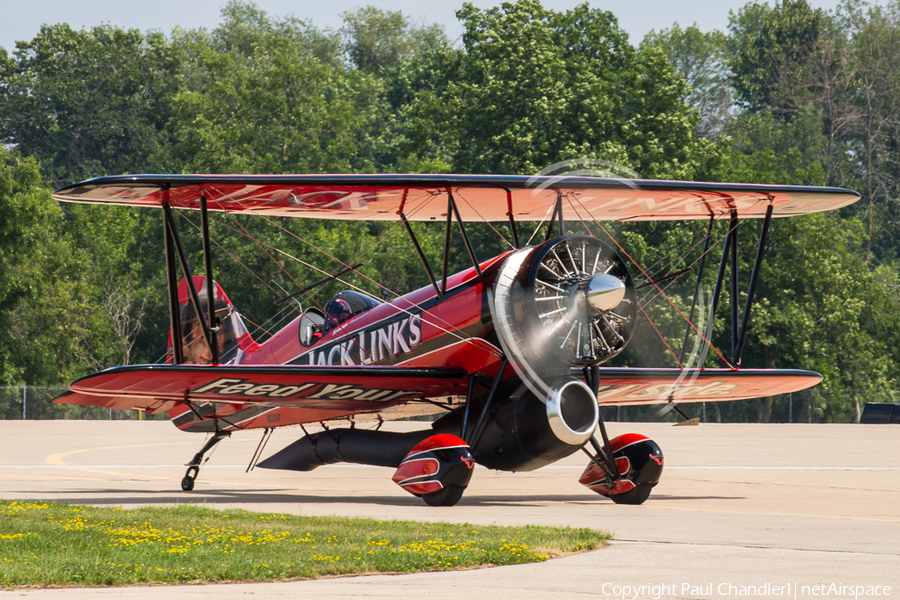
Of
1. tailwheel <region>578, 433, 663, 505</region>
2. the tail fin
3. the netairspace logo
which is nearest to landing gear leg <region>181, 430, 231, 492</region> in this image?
the tail fin

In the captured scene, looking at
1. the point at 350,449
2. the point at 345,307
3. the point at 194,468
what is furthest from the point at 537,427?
the point at 194,468

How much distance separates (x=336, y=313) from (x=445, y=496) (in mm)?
3925

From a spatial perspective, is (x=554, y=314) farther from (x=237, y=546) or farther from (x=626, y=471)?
(x=237, y=546)

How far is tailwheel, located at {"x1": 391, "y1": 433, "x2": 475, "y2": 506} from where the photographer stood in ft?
38.8

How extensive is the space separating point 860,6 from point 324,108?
44.4 m

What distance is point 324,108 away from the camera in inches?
2339

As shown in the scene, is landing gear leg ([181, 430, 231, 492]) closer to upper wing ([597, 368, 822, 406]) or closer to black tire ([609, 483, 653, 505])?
upper wing ([597, 368, 822, 406])

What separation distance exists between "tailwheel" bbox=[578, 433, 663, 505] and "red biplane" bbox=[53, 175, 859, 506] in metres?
0.02

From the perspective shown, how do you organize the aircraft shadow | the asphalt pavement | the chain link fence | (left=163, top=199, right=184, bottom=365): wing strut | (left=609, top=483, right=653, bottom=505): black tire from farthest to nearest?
the chain link fence → the aircraft shadow → (left=609, top=483, right=653, bottom=505): black tire → (left=163, top=199, right=184, bottom=365): wing strut → the asphalt pavement

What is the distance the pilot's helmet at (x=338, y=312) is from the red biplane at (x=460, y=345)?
22 millimetres

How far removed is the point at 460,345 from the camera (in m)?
12.9

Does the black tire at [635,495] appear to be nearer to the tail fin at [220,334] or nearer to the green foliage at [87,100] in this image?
the tail fin at [220,334]

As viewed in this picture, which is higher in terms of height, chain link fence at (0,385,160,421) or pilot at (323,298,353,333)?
pilot at (323,298,353,333)

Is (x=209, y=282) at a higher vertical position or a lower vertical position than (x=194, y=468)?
higher
